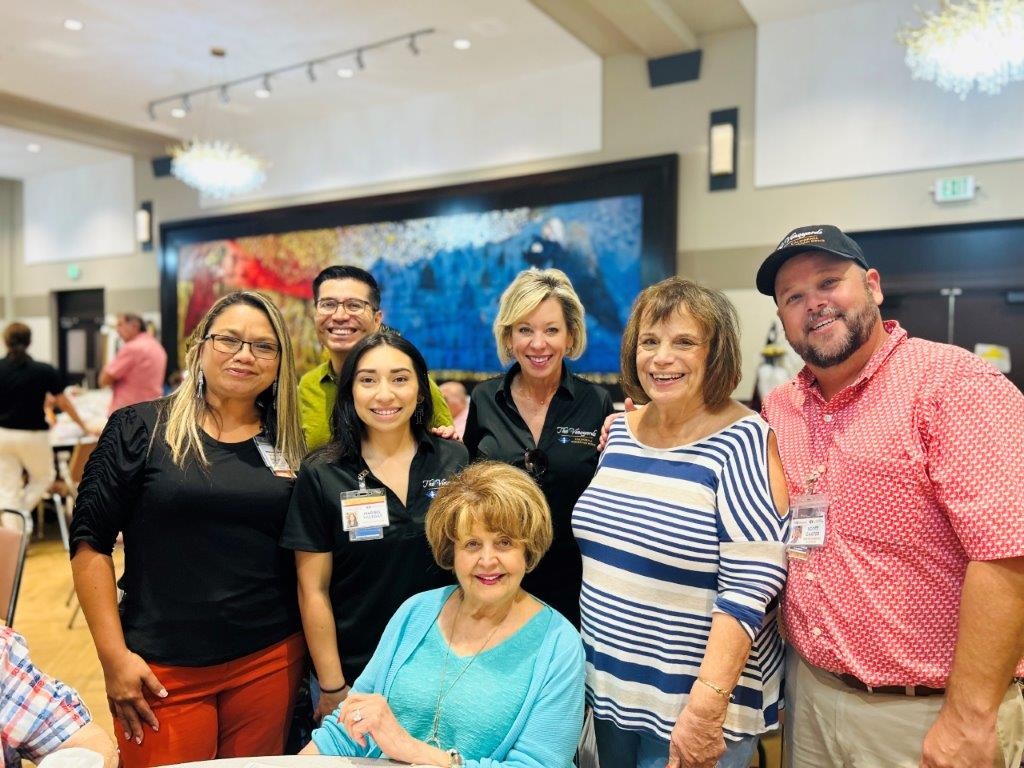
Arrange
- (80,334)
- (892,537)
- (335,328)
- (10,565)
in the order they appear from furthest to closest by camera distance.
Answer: (80,334), (335,328), (10,565), (892,537)

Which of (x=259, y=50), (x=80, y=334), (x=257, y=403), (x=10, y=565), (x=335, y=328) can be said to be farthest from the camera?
(x=80, y=334)

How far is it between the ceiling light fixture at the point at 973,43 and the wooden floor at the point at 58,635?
3.42 metres

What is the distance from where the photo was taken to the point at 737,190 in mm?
5273

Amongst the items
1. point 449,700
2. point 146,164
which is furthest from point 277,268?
point 449,700

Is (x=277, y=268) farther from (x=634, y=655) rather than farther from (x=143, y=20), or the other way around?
(x=634, y=655)

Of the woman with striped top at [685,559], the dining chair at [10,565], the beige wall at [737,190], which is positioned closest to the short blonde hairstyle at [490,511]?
the woman with striped top at [685,559]

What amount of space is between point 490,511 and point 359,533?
0.38m

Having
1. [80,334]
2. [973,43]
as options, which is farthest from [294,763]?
[80,334]

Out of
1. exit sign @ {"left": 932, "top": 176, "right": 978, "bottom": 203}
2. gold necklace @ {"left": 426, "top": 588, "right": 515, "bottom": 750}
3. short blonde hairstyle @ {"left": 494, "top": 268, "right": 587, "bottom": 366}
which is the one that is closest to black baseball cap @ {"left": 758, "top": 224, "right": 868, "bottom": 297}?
short blonde hairstyle @ {"left": 494, "top": 268, "right": 587, "bottom": 366}

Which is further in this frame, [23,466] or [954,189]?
[23,466]

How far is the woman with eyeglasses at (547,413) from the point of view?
1.98 metres

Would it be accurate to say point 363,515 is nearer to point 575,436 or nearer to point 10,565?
point 575,436

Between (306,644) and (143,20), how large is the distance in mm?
5284

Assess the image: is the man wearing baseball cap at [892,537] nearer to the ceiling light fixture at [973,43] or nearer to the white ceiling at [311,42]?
the ceiling light fixture at [973,43]
